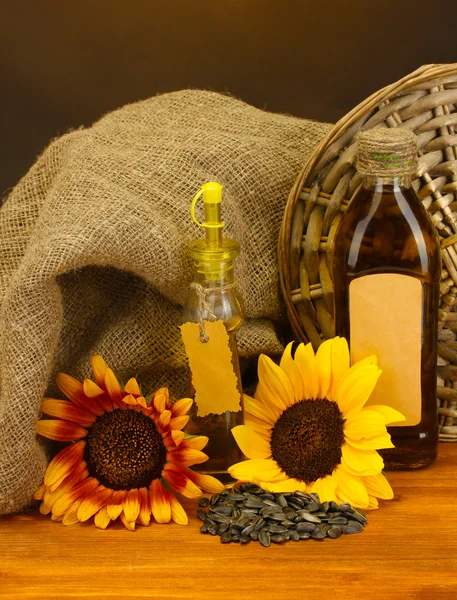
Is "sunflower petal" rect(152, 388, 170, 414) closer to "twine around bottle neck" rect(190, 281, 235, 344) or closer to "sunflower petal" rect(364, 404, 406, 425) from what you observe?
"twine around bottle neck" rect(190, 281, 235, 344)

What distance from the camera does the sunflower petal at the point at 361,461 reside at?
3.32ft

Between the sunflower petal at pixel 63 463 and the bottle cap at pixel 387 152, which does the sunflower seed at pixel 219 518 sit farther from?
the bottle cap at pixel 387 152

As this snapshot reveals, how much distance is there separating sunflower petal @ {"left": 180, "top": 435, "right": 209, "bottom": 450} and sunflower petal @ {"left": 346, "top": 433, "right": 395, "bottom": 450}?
0.13 m

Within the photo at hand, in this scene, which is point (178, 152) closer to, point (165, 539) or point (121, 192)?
point (121, 192)

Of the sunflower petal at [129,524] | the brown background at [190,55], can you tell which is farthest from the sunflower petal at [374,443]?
the brown background at [190,55]

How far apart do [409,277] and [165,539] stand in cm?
32

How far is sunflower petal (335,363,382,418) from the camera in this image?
40.7 inches

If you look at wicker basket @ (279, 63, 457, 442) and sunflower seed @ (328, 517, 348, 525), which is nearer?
sunflower seed @ (328, 517, 348, 525)

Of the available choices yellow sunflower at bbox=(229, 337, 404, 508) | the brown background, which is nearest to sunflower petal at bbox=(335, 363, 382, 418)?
yellow sunflower at bbox=(229, 337, 404, 508)

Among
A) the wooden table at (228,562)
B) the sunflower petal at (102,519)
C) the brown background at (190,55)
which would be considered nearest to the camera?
the wooden table at (228,562)

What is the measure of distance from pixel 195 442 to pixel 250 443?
52 millimetres

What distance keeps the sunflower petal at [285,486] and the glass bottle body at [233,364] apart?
0.18 feet

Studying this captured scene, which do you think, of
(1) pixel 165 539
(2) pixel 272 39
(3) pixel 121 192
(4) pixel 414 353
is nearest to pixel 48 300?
(3) pixel 121 192

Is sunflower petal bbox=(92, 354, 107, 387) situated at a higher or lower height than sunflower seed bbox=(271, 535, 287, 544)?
higher
